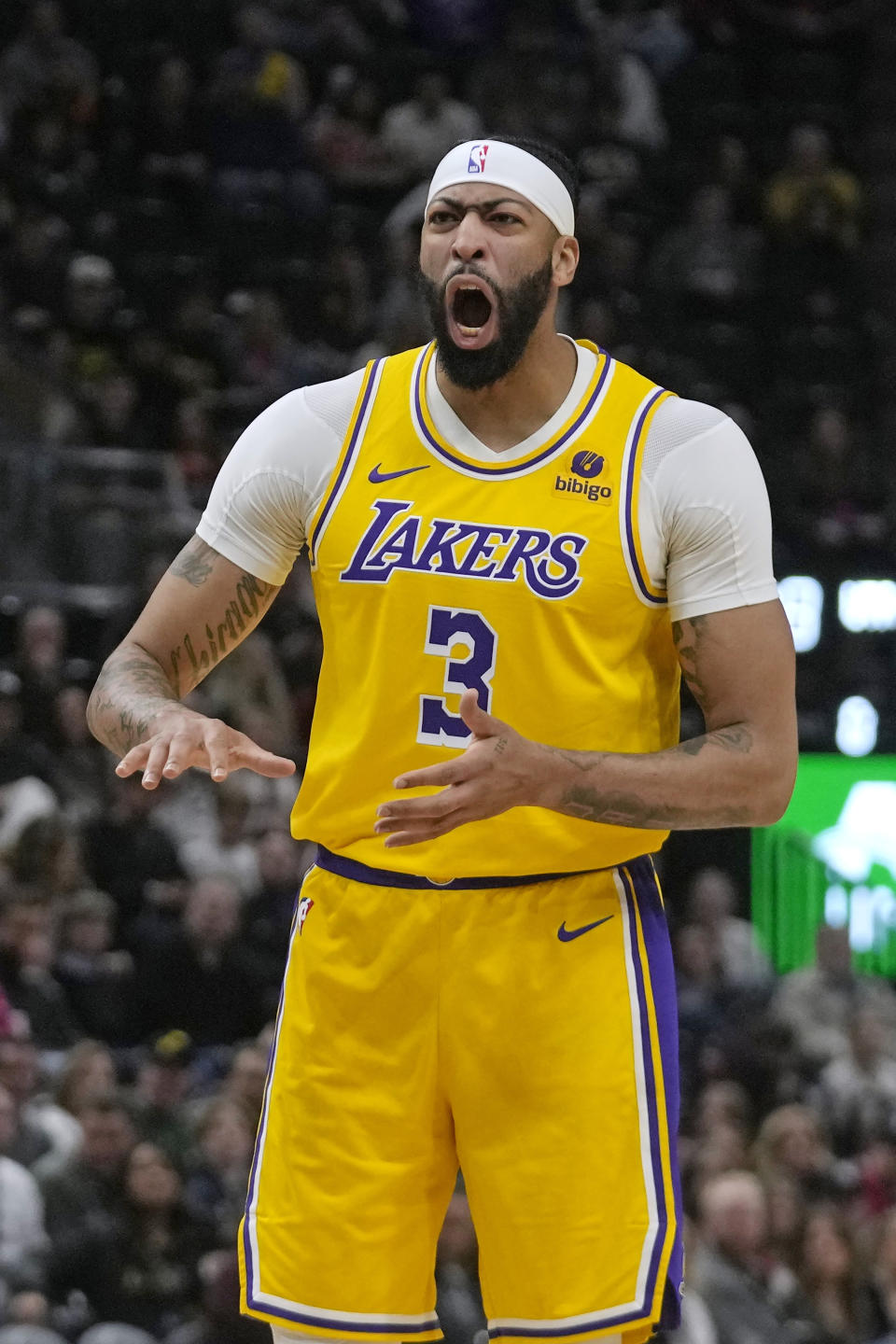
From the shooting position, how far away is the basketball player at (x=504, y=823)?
330 centimetres

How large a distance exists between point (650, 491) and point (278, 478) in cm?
66

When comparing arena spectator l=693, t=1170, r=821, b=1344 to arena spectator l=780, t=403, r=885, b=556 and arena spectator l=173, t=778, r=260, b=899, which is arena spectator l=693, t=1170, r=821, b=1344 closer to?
arena spectator l=173, t=778, r=260, b=899

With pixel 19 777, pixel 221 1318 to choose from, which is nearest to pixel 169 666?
pixel 221 1318

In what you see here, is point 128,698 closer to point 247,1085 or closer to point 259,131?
point 247,1085

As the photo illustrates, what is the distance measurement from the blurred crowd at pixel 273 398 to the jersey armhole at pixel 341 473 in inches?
165

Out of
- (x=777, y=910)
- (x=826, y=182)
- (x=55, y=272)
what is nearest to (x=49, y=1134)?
(x=777, y=910)

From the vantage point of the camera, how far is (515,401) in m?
3.50

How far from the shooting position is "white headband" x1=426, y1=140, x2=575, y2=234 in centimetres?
346

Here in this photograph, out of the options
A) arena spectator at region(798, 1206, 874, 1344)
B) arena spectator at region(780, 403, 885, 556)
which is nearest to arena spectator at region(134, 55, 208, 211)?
arena spectator at region(780, 403, 885, 556)

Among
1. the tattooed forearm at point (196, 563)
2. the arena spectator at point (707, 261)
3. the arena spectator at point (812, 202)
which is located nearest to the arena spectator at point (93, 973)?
the tattooed forearm at point (196, 563)

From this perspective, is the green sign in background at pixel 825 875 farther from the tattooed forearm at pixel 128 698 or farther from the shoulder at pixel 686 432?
the tattooed forearm at pixel 128 698

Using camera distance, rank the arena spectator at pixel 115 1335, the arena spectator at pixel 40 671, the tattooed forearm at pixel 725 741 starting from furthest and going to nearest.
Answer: the arena spectator at pixel 40 671 → the arena spectator at pixel 115 1335 → the tattooed forearm at pixel 725 741

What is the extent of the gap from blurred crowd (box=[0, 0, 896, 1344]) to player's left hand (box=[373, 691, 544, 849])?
4.38 metres

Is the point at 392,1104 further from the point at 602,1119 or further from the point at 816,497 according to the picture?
the point at 816,497
